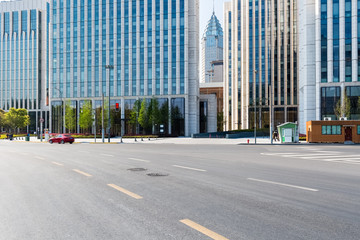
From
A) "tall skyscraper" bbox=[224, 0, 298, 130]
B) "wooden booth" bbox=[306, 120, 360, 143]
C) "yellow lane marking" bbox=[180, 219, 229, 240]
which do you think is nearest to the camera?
"yellow lane marking" bbox=[180, 219, 229, 240]

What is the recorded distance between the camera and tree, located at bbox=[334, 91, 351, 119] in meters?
47.4

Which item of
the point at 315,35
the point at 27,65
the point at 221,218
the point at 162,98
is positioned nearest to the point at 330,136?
the point at 315,35

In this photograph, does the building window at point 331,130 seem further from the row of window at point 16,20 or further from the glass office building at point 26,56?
the row of window at point 16,20

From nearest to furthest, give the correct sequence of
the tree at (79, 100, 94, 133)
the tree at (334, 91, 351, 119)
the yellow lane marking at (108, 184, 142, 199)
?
the yellow lane marking at (108, 184, 142, 199) → the tree at (334, 91, 351, 119) → the tree at (79, 100, 94, 133)

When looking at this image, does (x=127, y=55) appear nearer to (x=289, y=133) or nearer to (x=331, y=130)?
(x=289, y=133)

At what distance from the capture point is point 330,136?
3325 centimetres

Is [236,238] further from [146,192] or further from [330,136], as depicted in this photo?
[330,136]

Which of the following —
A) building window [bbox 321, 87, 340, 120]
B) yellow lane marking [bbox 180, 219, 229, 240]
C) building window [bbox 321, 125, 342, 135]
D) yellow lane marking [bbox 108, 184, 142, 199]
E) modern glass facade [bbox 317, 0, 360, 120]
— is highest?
modern glass facade [bbox 317, 0, 360, 120]

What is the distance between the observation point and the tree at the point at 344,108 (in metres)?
47.4

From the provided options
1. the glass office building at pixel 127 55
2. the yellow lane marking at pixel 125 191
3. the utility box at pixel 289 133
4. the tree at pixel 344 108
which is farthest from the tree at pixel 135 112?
the yellow lane marking at pixel 125 191

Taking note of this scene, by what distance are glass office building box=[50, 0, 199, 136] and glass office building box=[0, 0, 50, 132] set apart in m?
25.2

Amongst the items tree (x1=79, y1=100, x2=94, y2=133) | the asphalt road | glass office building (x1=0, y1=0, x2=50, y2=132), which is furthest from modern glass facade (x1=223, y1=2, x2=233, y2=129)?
the asphalt road

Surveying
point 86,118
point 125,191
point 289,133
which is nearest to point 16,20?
point 86,118

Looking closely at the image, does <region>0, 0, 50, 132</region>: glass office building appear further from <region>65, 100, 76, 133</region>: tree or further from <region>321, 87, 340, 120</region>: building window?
<region>321, 87, 340, 120</region>: building window
